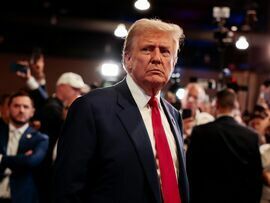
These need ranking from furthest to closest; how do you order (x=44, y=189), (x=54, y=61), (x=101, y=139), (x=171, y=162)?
(x=54, y=61)
(x=44, y=189)
(x=171, y=162)
(x=101, y=139)

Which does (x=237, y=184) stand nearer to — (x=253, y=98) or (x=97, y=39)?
(x=253, y=98)

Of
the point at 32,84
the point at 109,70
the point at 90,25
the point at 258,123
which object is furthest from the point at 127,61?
the point at 90,25

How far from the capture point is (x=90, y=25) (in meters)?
12.7

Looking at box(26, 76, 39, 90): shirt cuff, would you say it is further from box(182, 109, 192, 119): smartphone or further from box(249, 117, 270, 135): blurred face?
box(249, 117, 270, 135): blurred face

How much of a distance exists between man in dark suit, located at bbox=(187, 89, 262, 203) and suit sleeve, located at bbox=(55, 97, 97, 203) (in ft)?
6.67

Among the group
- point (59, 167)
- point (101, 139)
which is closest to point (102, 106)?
point (101, 139)

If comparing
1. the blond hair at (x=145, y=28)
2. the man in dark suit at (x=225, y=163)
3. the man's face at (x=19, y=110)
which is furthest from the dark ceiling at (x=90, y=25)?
the blond hair at (x=145, y=28)

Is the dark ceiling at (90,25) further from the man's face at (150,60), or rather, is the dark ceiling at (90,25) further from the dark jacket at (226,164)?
the man's face at (150,60)

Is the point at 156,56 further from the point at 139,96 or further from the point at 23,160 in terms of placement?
the point at 23,160

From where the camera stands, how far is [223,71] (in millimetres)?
5379

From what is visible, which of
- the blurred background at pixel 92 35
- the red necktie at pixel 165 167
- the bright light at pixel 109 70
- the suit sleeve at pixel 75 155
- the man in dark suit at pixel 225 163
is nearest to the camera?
the suit sleeve at pixel 75 155

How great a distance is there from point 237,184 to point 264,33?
9565 millimetres

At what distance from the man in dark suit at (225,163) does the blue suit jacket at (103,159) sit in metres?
1.92

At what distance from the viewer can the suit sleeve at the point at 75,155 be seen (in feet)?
5.73
